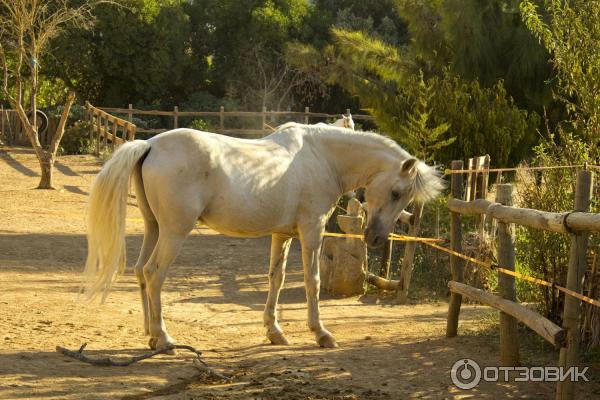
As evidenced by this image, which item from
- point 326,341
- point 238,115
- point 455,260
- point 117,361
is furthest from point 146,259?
point 238,115

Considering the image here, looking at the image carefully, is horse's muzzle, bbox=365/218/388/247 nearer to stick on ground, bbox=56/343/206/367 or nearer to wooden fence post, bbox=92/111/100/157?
stick on ground, bbox=56/343/206/367

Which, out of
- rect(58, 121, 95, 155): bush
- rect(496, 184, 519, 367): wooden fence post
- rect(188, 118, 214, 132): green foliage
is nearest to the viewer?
rect(496, 184, 519, 367): wooden fence post

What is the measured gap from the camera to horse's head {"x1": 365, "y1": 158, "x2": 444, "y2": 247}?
7148 mm

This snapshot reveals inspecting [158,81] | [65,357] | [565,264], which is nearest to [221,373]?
[65,357]

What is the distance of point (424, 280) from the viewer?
33.5 feet

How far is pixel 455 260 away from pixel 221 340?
6.71 ft

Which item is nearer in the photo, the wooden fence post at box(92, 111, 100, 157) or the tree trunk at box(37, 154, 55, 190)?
the tree trunk at box(37, 154, 55, 190)

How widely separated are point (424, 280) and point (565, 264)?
3.69 m

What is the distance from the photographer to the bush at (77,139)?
87.3 feet

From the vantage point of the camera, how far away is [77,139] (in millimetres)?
26734

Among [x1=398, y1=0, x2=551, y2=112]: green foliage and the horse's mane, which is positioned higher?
[x1=398, y1=0, x2=551, y2=112]: green foliage

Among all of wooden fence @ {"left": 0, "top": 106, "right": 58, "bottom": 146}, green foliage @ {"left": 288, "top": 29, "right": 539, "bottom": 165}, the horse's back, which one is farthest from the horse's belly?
wooden fence @ {"left": 0, "top": 106, "right": 58, "bottom": 146}

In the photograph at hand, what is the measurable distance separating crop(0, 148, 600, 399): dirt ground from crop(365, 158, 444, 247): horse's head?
3.00 ft

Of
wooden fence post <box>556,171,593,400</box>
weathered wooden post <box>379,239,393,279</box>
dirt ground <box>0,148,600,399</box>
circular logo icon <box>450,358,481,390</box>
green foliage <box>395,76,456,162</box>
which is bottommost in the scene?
dirt ground <box>0,148,600,399</box>
